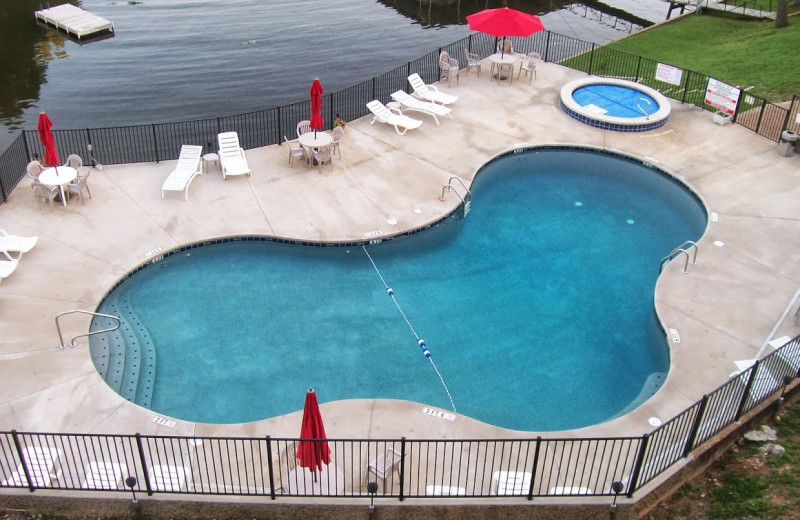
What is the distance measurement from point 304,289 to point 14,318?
565 cm

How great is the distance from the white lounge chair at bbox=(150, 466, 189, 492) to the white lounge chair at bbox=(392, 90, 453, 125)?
13856mm

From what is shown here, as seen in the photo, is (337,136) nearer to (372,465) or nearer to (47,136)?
(47,136)

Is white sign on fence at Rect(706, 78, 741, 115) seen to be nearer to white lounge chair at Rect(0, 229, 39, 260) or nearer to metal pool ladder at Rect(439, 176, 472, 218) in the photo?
metal pool ladder at Rect(439, 176, 472, 218)

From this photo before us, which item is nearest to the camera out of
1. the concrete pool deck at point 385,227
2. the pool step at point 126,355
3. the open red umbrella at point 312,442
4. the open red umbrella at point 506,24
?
the open red umbrella at point 312,442

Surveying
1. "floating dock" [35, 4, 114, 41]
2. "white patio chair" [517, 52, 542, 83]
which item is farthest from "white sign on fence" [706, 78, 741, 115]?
"floating dock" [35, 4, 114, 41]

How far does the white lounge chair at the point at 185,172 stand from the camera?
1825 cm

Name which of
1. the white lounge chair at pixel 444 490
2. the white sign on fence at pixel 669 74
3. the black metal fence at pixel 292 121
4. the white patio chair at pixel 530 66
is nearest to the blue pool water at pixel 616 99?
the white sign on fence at pixel 669 74

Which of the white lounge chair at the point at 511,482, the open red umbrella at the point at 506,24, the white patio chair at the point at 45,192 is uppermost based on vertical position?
the open red umbrella at the point at 506,24

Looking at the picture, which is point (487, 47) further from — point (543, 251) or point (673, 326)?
point (673, 326)

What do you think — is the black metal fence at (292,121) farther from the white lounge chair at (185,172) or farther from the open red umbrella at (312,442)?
the open red umbrella at (312,442)

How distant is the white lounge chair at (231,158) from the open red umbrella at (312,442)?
9803mm

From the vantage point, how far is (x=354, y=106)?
27859 mm

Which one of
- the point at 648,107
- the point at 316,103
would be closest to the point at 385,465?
the point at 316,103

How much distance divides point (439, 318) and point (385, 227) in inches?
118
